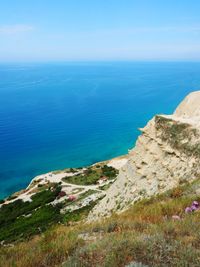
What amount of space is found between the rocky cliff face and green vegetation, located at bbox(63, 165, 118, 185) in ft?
93.1

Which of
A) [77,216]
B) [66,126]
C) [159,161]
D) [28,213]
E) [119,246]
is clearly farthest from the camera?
[66,126]

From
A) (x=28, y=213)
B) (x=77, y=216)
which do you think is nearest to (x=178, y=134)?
(x=77, y=216)

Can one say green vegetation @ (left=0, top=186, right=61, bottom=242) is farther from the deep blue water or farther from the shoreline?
the deep blue water

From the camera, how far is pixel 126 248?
17.3 feet

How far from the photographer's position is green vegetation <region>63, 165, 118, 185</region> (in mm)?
51475

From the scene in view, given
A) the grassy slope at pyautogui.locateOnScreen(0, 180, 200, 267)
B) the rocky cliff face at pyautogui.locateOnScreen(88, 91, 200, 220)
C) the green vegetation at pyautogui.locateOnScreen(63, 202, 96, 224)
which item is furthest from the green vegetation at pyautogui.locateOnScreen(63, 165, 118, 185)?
the grassy slope at pyautogui.locateOnScreen(0, 180, 200, 267)

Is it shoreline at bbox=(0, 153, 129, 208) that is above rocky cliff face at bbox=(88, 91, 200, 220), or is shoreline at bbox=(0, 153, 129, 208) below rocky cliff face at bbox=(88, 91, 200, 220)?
below

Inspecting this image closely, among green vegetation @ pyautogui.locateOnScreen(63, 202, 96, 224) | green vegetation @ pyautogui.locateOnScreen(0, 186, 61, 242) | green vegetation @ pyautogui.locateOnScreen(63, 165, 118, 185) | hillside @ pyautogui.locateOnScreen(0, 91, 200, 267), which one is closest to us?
hillside @ pyautogui.locateOnScreen(0, 91, 200, 267)

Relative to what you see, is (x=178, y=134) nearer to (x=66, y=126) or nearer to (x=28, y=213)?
(x=28, y=213)

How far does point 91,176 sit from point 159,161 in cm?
3507

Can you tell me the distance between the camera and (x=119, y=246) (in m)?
5.30

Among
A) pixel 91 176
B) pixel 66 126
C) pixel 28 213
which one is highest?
pixel 91 176

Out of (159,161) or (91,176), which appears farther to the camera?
(91,176)

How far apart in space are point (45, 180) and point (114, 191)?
38.3 meters
